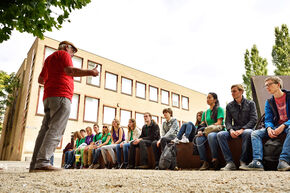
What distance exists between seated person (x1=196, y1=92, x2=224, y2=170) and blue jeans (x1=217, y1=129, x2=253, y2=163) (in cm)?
21

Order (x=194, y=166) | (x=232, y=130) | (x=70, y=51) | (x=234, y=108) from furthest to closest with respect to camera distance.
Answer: (x=194, y=166) → (x=234, y=108) → (x=232, y=130) → (x=70, y=51)

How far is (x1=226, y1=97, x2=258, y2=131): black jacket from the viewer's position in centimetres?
454

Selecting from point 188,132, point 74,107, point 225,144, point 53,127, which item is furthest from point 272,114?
point 74,107

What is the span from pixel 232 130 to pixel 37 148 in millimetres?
3543

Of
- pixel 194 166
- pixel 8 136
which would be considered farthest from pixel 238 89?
pixel 8 136

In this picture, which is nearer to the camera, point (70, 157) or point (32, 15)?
point (32, 15)

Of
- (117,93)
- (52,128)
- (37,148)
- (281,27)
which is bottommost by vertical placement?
(37,148)

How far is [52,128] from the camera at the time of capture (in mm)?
3250

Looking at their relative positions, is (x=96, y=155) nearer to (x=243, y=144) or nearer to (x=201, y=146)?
(x=201, y=146)

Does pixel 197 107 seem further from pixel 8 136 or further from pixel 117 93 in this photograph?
pixel 8 136

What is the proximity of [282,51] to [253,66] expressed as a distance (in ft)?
9.83

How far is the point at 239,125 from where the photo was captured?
4.66 m

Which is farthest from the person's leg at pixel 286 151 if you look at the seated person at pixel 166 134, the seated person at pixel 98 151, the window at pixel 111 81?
the window at pixel 111 81

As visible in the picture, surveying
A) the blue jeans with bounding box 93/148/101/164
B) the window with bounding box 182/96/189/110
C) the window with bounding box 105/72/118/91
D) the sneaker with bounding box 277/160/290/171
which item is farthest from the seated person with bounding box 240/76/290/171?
the window with bounding box 182/96/189/110
